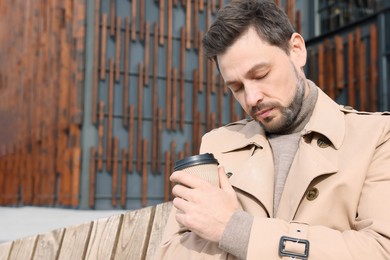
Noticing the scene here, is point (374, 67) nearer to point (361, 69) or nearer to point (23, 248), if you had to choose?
point (361, 69)

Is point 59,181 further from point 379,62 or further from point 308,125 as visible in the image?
point 308,125

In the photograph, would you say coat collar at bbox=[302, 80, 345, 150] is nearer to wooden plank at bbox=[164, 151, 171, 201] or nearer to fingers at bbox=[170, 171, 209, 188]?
fingers at bbox=[170, 171, 209, 188]

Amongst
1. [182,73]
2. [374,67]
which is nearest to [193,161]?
[374,67]

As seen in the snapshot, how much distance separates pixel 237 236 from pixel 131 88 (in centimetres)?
1006

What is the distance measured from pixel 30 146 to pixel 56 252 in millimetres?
10725

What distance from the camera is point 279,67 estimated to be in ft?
5.81

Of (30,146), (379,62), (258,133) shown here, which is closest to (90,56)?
(30,146)

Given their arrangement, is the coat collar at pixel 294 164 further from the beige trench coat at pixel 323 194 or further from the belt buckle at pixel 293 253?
the belt buckle at pixel 293 253

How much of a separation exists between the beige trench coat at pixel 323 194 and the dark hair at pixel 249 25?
254 mm

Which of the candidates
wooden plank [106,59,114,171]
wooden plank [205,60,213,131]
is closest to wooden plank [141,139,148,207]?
wooden plank [106,59,114,171]

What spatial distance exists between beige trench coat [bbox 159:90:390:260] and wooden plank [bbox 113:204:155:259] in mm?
579

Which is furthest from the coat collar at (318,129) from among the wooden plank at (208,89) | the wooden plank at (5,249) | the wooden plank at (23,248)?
the wooden plank at (208,89)

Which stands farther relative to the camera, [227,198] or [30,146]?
[30,146]

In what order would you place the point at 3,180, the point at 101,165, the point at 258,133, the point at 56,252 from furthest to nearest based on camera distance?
1. the point at 3,180
2. the point at 101,165
3. the point at 56,252
4. the point at 258,133
